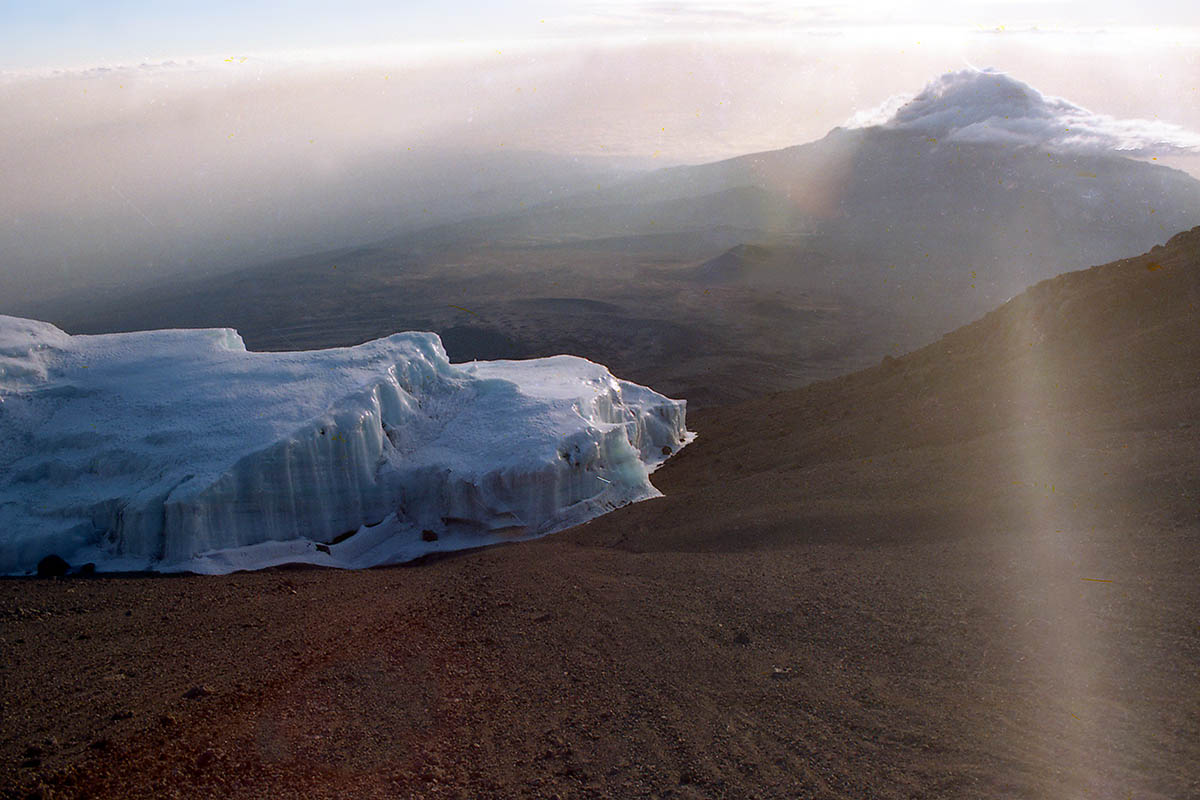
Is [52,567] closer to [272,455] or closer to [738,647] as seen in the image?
[272,455]

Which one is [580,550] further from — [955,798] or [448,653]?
[955,798]

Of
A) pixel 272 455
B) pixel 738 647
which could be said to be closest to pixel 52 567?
pixel 272 455

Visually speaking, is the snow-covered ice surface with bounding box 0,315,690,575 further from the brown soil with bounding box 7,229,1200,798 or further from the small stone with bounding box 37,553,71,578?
the brown soil with bounding box 7,229,1200,798

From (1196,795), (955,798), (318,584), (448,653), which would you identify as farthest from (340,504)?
(1196,795)

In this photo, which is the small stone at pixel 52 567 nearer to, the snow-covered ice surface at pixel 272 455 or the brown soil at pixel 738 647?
the snow-covered ice surface at pixel 272 455

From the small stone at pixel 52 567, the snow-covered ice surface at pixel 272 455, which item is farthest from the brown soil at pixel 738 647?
Answer: the snow-covered ice surface at pixel 272 455

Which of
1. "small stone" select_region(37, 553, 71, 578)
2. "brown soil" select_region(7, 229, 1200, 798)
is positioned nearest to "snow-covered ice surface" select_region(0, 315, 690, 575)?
"small stone" select_region(37, 553, 71, 578)
